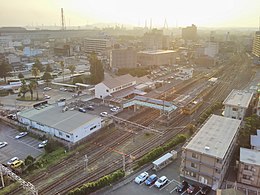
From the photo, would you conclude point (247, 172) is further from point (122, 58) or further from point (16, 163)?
point (122, 58)

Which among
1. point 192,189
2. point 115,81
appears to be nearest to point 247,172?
point 192,189

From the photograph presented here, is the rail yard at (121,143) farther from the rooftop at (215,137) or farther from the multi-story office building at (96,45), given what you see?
the multi-story office building at (96,45)

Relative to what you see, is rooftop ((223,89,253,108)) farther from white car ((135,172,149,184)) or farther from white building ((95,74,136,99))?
white building ((95,74,136,99))

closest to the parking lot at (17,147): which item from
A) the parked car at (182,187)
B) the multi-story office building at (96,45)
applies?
the parked car at (182,187)

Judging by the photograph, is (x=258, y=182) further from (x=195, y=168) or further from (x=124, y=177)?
(x=124, y=177)

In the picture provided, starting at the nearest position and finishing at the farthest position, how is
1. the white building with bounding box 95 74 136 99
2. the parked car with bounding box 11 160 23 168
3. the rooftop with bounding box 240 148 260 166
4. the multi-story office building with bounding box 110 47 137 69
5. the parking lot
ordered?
the rooftop with bounding box 240 148 260 166 < the parked car with bounding box 11 160 23 168 < the parking lot < the white building with bounding box 95 74 136 99 < the multi-story office building with bounding box 110 47 137 69

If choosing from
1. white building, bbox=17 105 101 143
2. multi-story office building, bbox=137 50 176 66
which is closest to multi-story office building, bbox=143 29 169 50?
multi-story office building, bbox=137 50 176 66
